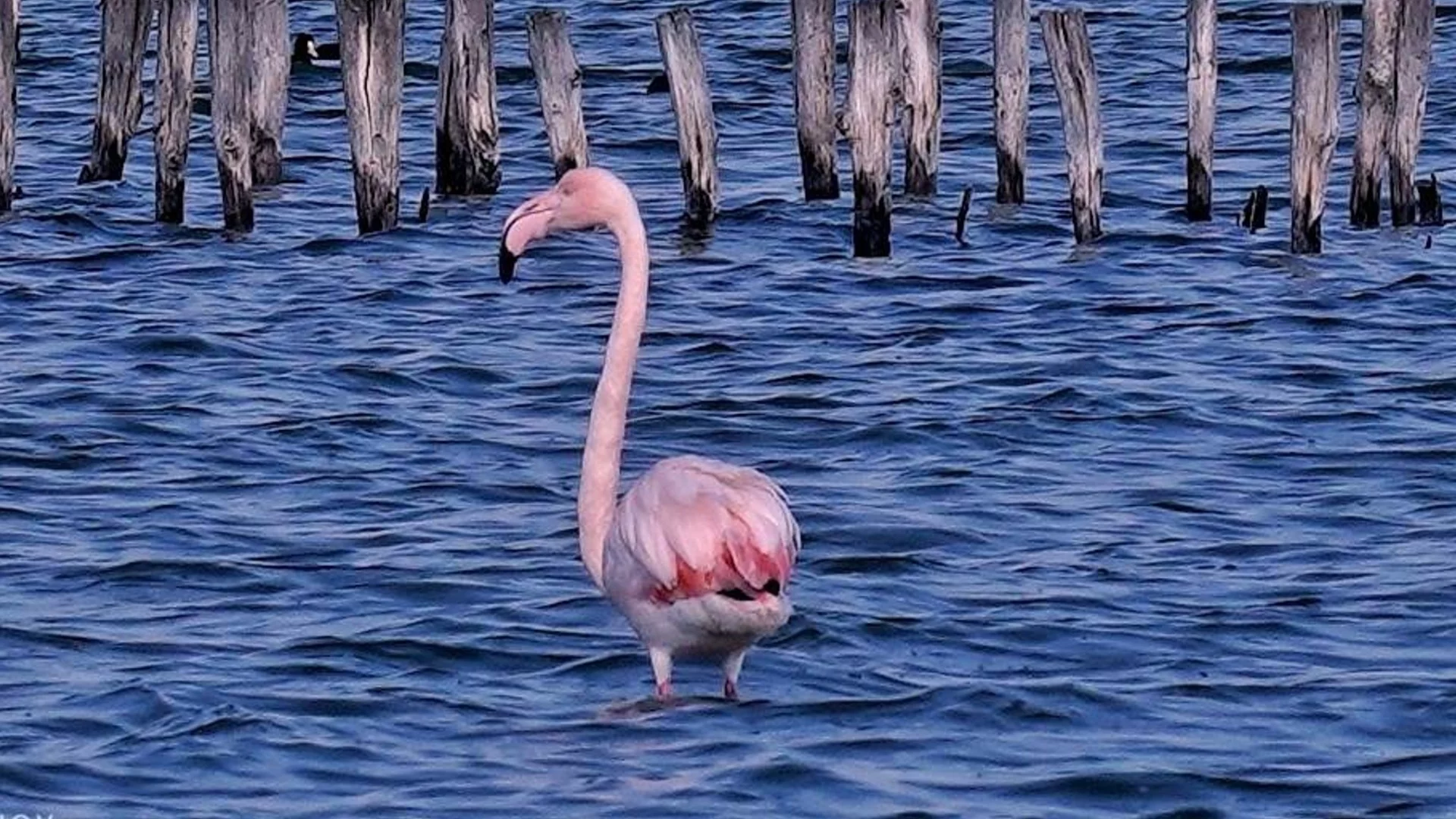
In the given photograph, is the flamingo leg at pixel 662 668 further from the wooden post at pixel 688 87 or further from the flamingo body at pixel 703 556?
the wooden post at pixel 688 87

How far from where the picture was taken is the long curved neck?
32.7 feet

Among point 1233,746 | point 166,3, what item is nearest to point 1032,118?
point 166,3

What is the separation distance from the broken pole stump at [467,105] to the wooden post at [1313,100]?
4.94 m

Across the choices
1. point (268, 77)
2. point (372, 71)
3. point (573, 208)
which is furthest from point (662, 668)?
point (268, 77)

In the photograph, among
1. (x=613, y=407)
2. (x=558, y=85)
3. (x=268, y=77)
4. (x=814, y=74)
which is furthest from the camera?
(x=558, y=85)

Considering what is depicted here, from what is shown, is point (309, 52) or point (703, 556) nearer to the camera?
point (703, 556)

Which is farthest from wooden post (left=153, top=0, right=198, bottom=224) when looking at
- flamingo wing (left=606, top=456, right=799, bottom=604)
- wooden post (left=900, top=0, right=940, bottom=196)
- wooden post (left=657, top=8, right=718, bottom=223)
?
flamingo wing (left=606, top=456, right=799, bottom=604)

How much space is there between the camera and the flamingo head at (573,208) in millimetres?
9914

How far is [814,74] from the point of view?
60.3 ft

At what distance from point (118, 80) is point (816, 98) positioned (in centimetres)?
465

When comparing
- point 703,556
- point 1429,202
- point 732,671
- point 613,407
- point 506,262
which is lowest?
point 732,671

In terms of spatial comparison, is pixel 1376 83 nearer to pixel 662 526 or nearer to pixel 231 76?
pixel 231 76

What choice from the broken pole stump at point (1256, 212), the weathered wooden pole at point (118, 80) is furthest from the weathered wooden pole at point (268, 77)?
the broken pole stump at point (1256, 212)

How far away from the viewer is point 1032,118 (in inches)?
963
